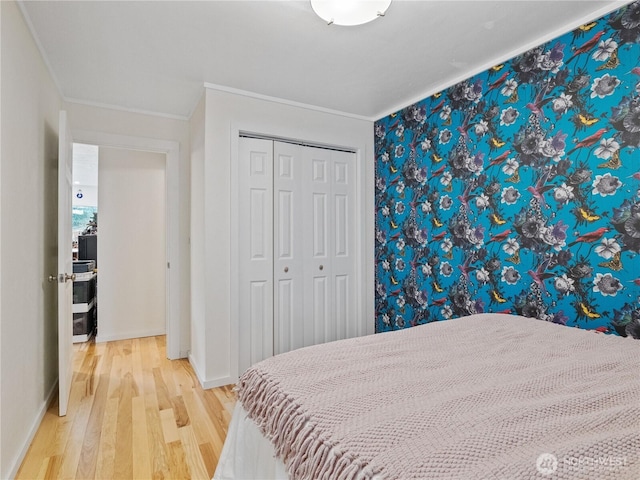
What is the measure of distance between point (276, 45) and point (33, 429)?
2.78 meters

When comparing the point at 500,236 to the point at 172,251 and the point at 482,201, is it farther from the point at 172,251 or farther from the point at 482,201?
the point at 172,251

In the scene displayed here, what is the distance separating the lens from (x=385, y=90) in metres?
3.01

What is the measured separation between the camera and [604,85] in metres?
1.95

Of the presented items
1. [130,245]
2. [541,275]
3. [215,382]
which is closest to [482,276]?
[541,275]

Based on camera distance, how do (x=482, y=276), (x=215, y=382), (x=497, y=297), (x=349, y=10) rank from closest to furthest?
1. (x=349, y=10)
2. (x=497, y=297)
3. (x=482, y=276)
4. (x=215, y=382)

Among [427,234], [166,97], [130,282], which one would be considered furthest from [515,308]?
[130,282]

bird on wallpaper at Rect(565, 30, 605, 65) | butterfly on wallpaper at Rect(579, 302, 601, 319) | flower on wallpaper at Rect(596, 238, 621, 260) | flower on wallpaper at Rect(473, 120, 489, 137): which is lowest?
butterfly on wallpaper at Rect(579, 302, 601, 319)

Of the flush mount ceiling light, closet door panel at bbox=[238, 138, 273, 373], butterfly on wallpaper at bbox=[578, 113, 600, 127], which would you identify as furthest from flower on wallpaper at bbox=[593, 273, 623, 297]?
closet door panel at bbox=[238, 138, 273, 373]

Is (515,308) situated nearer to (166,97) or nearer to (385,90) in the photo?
(385,90)

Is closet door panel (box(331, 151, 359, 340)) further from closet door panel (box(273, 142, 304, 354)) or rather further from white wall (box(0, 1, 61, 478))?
white wall (box(0, 1, 61, 478))

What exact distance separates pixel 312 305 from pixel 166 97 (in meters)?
2.28

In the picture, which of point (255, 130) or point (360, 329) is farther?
point (360, 329)

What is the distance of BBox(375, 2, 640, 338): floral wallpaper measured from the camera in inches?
74.6

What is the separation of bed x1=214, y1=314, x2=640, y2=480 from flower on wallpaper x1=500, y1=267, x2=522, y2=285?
0.69 metres
